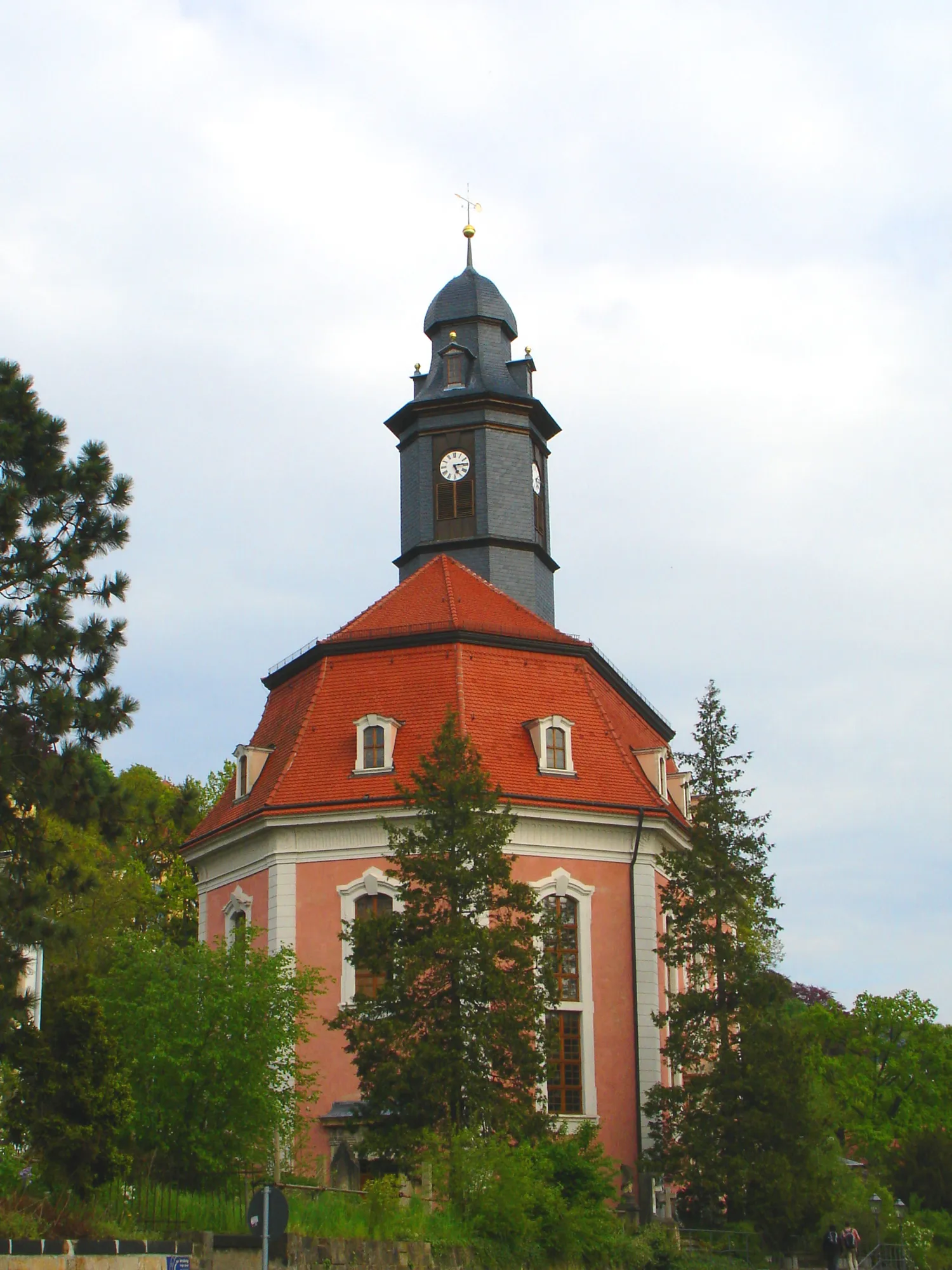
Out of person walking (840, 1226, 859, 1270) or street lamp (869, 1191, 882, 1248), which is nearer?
person walking (840, 1226, 859, 1270)

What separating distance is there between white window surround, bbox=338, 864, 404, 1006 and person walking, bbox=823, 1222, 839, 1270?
10.2 meters

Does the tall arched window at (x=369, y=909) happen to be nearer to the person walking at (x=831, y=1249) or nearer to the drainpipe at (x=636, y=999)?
the drainpipe at (x=636, y=999)

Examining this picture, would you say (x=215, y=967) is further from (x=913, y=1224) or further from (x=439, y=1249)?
(x=913, y=1224)

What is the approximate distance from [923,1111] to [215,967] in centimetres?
3674

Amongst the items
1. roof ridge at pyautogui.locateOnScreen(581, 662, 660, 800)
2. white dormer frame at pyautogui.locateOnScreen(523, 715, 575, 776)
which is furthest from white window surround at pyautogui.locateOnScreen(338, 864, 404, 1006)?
roof ridge at pyautogui.locateOnScreen(581, 662, 660, 800)

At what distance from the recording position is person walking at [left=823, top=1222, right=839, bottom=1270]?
1096 inches

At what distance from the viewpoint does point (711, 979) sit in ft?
102

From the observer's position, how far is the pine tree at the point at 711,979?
29062mm

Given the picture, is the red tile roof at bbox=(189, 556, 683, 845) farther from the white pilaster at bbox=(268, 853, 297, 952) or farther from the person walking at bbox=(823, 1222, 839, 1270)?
the person walking at bbox=(823, 1222, 839, 1270)

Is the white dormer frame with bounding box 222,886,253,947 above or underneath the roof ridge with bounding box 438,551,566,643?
underneath

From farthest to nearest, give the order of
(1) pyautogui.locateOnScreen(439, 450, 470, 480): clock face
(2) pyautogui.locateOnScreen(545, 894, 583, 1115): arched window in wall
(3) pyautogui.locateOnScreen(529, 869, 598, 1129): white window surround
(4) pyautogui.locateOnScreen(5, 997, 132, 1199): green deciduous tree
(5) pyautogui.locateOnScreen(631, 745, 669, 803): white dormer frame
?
(1) pyautogui.locateOnScreen(439, 450, 470, 480): clock face, (5) pyautogui.locateOnScreen(631, 745, 669, 803): white dormer frame, (3) pyautogui.locateOnScreen(529, 869, 598, 1129): white window surround, (2) pyautogui.locateOnScreen(545, 894, 583, 1115): arched window in wall, (4) pyautogui.locateOnScreen(5, 997, 132, 1199): green deciduous tree

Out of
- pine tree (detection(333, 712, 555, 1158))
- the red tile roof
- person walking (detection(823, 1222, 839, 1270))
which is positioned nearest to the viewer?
pine tree (detection(333, 712, 555, 1158))

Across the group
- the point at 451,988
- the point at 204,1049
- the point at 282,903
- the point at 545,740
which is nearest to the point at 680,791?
the point at 545,740

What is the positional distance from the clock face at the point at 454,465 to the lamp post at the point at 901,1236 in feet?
68.1
